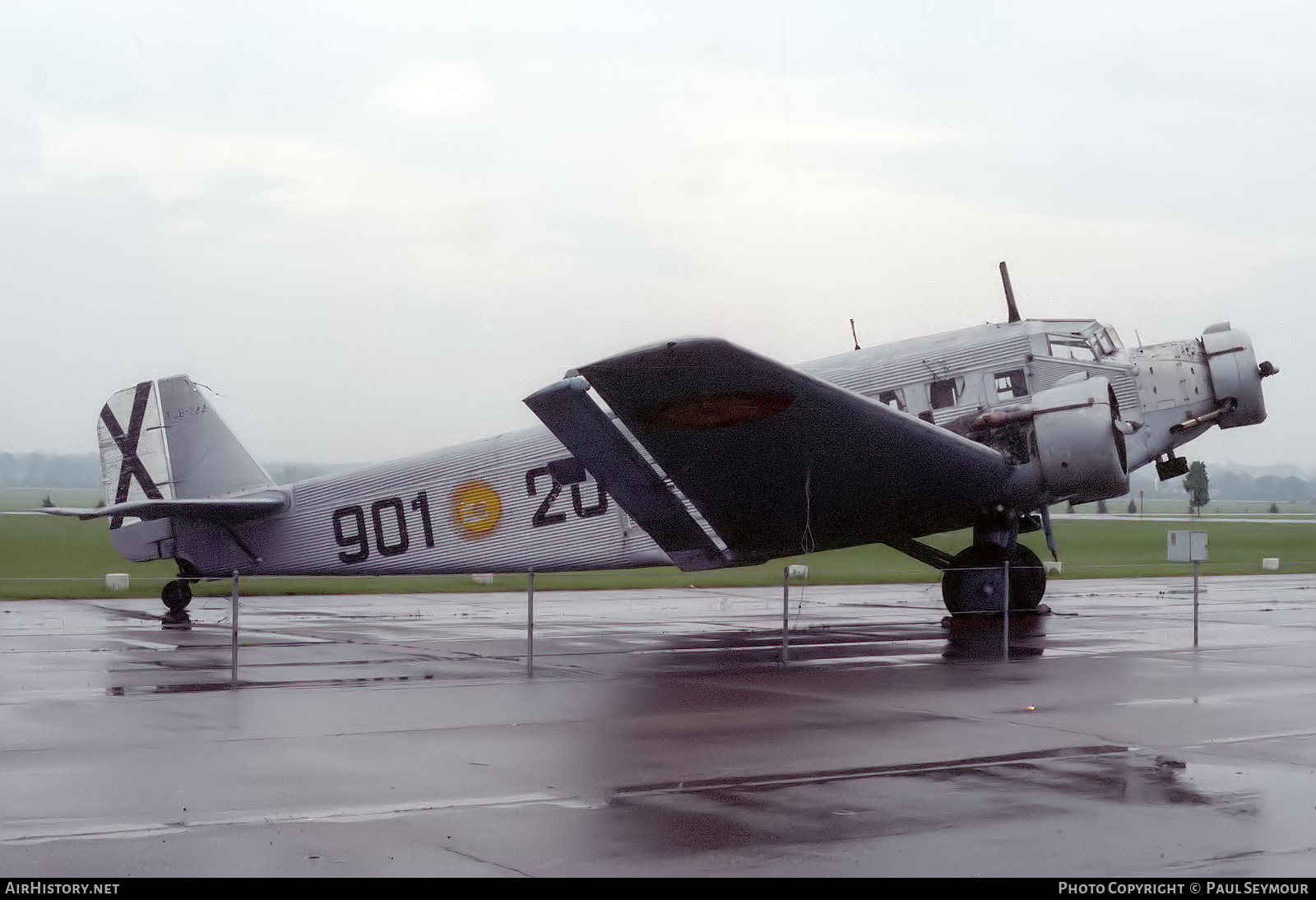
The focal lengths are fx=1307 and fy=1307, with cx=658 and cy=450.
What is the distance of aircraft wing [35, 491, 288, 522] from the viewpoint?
18.6 m

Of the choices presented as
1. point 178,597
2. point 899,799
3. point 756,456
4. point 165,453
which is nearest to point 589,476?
point 756,456

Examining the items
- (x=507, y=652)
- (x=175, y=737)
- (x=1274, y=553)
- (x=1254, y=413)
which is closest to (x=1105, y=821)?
(x=175, y=737)

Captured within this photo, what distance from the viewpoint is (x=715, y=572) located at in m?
40.2

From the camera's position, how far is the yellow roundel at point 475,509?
61.1 ft

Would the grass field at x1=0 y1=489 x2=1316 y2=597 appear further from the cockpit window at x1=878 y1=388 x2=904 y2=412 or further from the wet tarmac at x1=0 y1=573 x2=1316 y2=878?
the cockpit window at x1=878 y1=388 x2=904 y2=412

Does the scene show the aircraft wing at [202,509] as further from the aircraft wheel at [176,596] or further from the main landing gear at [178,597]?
the aircraft wheel at [176,596]

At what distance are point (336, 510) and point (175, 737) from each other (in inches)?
404

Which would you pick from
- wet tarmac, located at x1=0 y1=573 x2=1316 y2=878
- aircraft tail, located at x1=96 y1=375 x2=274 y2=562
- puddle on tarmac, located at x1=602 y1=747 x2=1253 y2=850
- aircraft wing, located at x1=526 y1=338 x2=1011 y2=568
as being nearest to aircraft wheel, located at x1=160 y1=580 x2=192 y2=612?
aircraft tail, located at x1=96 y1=375 x2=274 y2=562

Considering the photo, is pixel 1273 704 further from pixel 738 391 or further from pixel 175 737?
pixel 175 737

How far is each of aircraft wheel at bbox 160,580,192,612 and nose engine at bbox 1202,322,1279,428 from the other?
1561cm

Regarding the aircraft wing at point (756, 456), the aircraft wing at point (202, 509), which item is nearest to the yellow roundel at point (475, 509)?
the aircraft wing at point (202, 509)

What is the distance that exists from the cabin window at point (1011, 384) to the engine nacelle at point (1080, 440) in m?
1.12

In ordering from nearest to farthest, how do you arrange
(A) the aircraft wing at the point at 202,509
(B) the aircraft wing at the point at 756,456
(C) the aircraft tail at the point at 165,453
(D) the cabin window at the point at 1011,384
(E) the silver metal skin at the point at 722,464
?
(B) the aircraft wing at the point at 756,456 → (E) the silver metal skin at the point at 722,464 → (D) the cabin window at the point at 1011,384 → (A) the aircraft wing at the point at 202,509 → (C) the aircraft tail at the point at 165,453

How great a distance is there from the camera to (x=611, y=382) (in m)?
12.7
